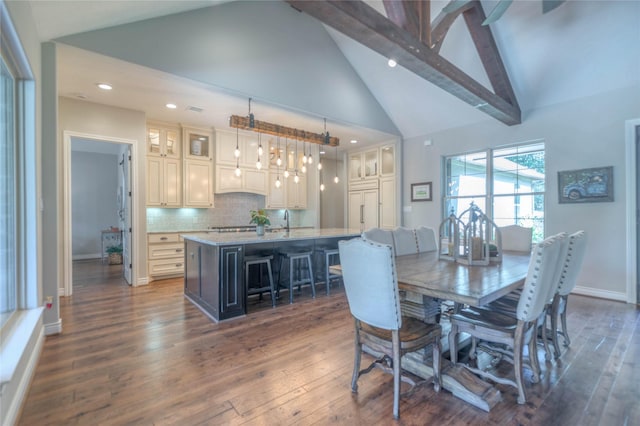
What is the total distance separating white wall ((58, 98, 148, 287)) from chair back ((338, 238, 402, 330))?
4155 mm

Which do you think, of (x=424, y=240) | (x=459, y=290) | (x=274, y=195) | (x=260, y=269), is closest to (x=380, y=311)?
(x=459, y=290)

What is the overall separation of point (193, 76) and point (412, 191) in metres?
4.62

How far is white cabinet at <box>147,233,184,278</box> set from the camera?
496 cm

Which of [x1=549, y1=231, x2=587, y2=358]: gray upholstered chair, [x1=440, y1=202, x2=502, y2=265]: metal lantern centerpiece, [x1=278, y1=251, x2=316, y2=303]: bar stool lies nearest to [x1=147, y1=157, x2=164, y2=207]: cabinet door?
[x1=278, y1=251, x2=316, y2=303]: bar stool

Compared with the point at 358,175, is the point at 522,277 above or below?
below

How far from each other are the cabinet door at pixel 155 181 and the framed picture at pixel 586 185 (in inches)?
253

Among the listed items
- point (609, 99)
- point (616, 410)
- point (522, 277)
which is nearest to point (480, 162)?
point (609, 99)

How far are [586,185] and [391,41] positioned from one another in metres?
3.65

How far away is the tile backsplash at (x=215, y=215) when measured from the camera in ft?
18.0

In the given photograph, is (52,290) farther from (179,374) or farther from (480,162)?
(480,162)

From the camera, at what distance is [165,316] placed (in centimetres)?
333

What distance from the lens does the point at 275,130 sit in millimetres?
4332

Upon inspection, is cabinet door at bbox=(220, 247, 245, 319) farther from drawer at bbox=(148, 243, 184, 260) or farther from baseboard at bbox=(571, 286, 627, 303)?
baseboard at bbox=(571, 286, 627, 303)

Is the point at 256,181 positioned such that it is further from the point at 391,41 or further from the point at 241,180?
the point at 391,41
